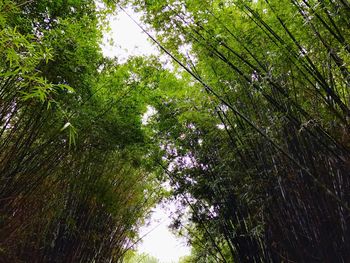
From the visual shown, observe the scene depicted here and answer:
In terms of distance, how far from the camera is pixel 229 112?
419 cm

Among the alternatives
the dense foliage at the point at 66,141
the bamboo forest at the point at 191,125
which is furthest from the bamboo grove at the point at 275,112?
the dense foliage at the point at 66,141

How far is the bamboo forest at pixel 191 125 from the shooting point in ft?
9.11

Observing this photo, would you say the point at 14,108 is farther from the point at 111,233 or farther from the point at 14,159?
the point at 111,233

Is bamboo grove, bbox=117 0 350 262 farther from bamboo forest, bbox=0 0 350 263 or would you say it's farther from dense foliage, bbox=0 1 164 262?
dense foliage, bbox=0 1 164 262

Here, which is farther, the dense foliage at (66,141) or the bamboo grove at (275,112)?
the dense foliage at (66,141)

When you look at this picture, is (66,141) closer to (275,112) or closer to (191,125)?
(191,125)

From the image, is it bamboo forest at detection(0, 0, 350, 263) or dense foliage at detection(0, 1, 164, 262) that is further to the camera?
dense foliage at detection(0, 1, 164, 262)

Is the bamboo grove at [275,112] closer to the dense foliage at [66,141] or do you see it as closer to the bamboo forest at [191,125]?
the bamboo forest at [191,125]

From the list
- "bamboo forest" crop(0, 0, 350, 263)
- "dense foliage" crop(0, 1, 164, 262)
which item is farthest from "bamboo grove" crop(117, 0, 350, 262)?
"dense foliage" crop(0, 1, 164, 262)

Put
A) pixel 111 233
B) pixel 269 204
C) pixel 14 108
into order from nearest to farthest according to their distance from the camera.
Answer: pixel 14 108 → pixel 269 204 → pixel 111 233

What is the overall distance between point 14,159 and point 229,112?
2452mm

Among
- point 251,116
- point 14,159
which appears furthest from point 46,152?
point 251,116

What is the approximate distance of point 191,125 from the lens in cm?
495

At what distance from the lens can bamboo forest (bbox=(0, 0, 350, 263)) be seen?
2.78m
